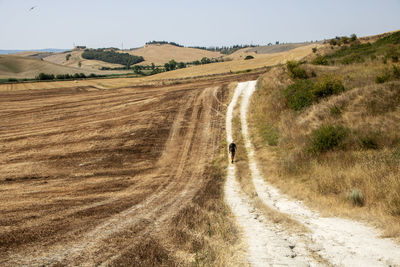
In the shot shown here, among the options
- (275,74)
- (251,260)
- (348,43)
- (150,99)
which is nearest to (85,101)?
(150,99)

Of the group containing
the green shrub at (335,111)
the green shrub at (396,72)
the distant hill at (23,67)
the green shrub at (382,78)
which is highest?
the distant hill at (23,67)

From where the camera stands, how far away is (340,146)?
1315 centimetres

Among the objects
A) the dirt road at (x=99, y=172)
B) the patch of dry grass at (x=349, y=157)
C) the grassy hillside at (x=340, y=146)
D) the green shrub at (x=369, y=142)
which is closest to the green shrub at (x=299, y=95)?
the grassy hillside at (x=340, y=146)

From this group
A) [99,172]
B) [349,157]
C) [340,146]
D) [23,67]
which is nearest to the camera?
[349,157]

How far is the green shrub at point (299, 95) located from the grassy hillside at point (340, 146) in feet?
0.25

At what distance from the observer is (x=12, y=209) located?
411 inches

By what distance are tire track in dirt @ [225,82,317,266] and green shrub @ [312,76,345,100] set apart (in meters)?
12.5

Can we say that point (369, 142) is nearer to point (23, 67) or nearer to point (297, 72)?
point (297, 72)

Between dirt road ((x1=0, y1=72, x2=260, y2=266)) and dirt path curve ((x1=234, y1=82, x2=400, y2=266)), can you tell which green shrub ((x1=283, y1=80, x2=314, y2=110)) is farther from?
dirt path curve ((x1=234, y1=82, x2=400, y2=266))

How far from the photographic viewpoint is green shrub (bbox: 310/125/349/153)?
43.8 ft

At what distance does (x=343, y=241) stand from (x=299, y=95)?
55.0ft

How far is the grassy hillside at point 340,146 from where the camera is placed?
8812 mm

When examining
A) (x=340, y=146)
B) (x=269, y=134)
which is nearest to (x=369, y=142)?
(x=340, y=146)

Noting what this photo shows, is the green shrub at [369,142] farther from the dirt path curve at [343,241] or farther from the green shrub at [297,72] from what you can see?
the green shrub at [297,72]
